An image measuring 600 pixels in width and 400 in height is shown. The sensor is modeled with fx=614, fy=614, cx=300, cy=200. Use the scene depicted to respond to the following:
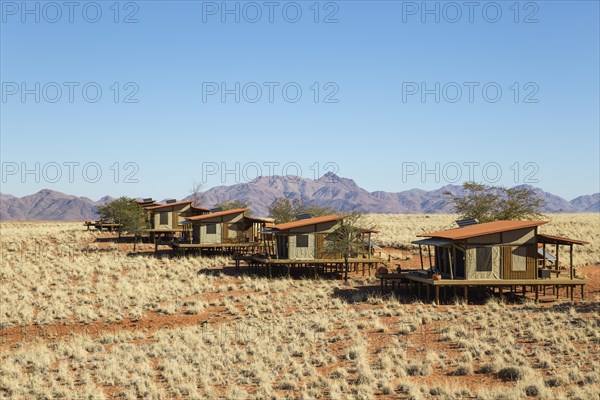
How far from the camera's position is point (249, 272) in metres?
42.7

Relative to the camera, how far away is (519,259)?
30984 mm

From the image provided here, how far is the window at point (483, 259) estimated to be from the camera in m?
30.8

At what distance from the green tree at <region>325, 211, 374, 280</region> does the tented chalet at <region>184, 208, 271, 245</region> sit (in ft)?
35.0

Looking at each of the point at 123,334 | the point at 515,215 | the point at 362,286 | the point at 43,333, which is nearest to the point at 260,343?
the point at 123,334

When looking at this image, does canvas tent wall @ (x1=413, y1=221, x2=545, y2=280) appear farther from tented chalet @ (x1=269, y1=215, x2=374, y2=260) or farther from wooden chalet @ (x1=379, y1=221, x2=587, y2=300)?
tented chalet @ (x1=269, y1=215, x2=374, y2=260)

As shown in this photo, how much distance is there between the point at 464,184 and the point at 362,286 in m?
18.9

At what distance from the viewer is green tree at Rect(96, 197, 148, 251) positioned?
185 feet

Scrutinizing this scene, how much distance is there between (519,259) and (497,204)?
1877 centimetres

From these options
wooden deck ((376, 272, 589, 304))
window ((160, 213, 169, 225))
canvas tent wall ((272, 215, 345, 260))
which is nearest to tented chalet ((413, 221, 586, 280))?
wooden deck ((376, 272, 589, 304))

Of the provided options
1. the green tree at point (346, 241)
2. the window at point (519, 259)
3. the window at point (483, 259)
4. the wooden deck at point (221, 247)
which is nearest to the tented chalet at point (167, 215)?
the wooden deck at point (221, 247)

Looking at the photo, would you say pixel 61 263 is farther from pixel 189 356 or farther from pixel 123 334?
pixel 189 356

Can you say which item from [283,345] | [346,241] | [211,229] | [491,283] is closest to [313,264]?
[346,241]

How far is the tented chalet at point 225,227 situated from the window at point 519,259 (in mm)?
23032

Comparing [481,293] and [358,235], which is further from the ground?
[358,235]
